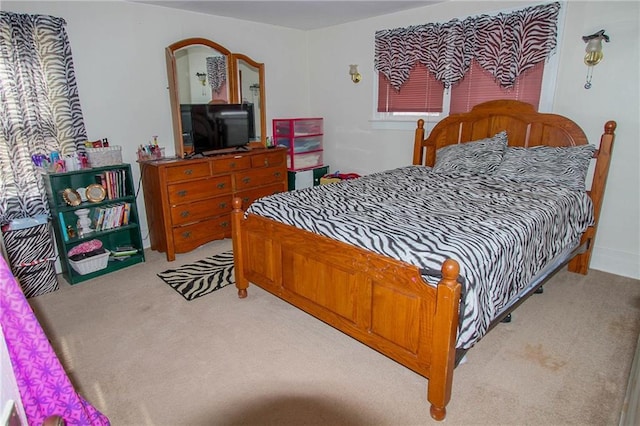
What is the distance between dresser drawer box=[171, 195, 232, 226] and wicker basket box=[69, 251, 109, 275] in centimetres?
63

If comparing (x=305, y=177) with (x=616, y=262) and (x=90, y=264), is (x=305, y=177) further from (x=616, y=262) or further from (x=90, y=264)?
(x=616, y=262)

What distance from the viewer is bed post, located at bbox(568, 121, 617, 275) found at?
293 cm

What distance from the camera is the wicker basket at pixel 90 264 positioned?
311 cm

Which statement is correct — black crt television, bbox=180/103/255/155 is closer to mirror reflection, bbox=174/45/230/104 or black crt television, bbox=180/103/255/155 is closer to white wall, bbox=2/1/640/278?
mirror reflection, bbox=174/45/230/104

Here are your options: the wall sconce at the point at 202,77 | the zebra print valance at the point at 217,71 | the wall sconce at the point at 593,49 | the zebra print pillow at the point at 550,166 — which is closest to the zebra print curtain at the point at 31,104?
the wall sconce at the point at 202,77

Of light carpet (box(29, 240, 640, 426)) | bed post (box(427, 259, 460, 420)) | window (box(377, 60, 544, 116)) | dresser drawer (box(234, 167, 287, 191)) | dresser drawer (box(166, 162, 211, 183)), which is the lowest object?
light carpet (box(29, 240, 640, 426))

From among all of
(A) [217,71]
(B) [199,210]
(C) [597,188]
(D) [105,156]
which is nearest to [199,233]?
(B) [199,210]

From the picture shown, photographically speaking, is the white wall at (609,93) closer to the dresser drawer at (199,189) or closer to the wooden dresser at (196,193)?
the wooden dresser at (196,193)

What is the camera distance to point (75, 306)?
9.06ft

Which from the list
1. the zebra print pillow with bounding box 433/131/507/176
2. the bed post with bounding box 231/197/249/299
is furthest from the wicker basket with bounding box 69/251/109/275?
the zebra print pillow with bounding box 433/131/507/176

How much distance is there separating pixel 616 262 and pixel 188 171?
3760mm

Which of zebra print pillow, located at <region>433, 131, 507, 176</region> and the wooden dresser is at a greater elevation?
zebra print pillow, located at <region>433, 131, 507, 176</region>

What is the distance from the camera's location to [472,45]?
3.51 m

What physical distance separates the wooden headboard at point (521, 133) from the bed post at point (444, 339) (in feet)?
7.05
